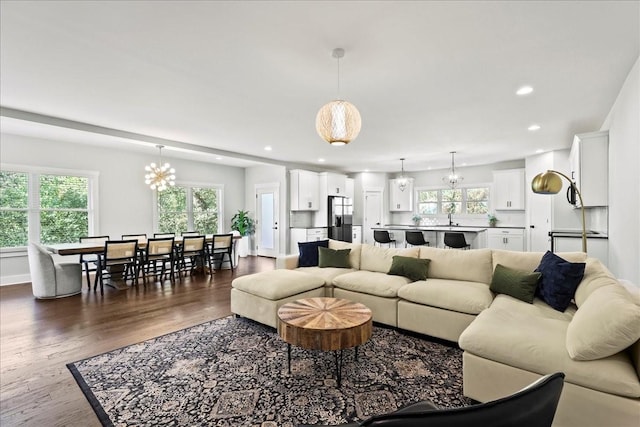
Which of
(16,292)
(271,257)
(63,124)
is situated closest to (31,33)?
(63,124)

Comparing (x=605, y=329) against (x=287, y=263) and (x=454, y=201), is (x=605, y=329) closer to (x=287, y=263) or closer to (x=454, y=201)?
(x=287, y=263)

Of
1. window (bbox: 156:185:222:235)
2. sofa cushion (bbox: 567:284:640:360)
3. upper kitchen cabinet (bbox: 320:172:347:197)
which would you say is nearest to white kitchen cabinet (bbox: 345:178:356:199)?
upper kitchen cabinet (bbox: 320:172:347:197)

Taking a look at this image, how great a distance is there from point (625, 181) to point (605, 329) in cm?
252

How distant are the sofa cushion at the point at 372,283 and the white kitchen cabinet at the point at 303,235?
4.57m

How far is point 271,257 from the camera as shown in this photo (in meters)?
8.87

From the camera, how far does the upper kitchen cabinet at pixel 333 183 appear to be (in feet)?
29.2

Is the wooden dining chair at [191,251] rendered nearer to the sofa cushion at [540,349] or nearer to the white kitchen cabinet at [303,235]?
the white kitchen cabinet at [303,235]

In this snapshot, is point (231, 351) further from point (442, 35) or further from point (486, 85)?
point (486, 85)

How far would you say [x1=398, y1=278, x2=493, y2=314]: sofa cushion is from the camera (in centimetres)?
283

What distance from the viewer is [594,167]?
4.50m

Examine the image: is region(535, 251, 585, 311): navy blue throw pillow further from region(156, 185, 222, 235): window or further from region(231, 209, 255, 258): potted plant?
region(156, 185, 222, 235): window

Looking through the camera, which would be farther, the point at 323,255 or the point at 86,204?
the point at 86,204

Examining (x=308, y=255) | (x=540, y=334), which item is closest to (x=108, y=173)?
(x=308, y=255)

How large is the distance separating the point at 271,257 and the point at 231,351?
19.9 ft
